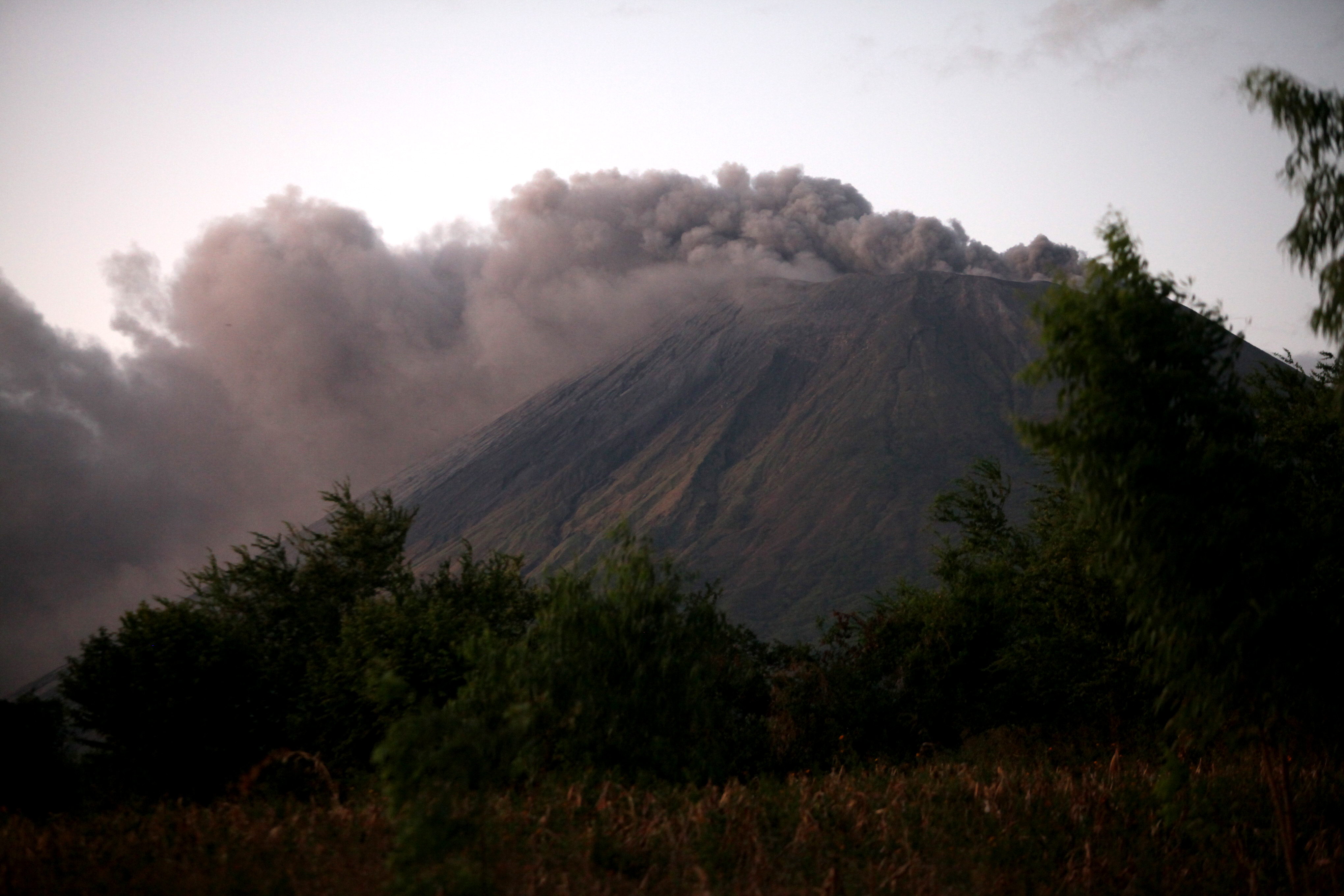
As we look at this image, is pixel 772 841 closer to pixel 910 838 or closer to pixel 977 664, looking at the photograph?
pixel 910 838

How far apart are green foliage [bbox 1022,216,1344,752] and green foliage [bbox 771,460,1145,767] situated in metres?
12.2

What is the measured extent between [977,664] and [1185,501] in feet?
Result: 64.7

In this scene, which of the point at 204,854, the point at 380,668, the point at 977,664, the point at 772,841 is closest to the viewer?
the point at 204,854

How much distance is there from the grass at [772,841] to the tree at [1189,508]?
1504mm

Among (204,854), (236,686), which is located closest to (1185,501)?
(204,854)

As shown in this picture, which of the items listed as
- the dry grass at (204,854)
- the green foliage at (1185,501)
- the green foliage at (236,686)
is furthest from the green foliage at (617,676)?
the green foliage at (1185,501)

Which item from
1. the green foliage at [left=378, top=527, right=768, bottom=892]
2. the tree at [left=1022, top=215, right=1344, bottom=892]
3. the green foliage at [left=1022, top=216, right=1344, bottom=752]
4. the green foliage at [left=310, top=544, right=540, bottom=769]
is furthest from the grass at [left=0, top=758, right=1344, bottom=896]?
the green foliage at [left=310, top=544, right=540, bottom=769]

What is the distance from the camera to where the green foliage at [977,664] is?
24531 mm

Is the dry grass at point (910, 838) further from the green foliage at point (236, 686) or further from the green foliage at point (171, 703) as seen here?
the green foliage at point (171, 703)

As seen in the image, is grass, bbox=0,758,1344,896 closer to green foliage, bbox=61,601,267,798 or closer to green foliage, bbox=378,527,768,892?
green foliage, bbox=378,527,768,892

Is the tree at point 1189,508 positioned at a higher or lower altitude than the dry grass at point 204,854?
higher

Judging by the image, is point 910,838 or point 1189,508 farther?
point 910,838

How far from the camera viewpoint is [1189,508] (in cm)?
1054

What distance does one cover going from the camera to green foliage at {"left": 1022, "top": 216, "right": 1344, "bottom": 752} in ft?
34.5
